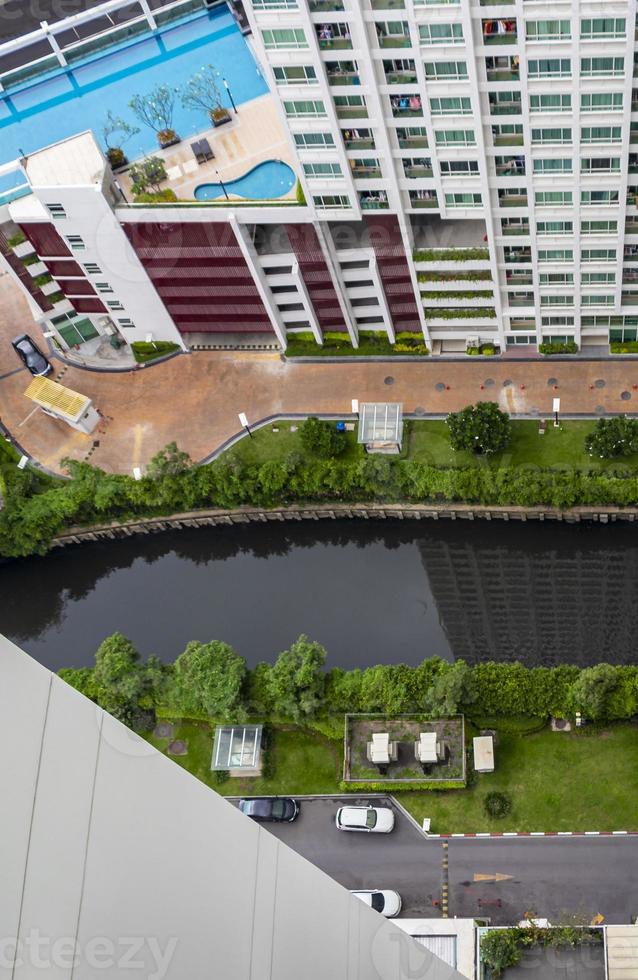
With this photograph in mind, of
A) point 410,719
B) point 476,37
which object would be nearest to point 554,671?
point 410,719

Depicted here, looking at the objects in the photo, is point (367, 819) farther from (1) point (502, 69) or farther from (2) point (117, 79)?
(2) point (117, 79)

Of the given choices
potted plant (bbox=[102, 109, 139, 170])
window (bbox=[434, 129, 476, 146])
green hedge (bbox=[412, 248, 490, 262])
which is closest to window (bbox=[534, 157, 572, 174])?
window (bbox=[434, 129, 476, 146])

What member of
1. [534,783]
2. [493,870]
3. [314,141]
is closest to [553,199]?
[314,141]

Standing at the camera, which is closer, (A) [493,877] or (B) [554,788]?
(A) [493,877]

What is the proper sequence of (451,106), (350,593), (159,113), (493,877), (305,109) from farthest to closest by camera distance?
(350,593), (159,113), (305,109), (493,877), (451,106)

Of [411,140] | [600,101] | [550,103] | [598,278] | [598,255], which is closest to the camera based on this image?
[600,101]

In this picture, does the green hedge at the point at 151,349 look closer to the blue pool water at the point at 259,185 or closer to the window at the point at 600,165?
the blue pool water at the point at 259,185

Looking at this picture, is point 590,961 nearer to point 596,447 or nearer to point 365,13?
point 596,447

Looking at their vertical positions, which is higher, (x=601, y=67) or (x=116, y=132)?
(x=116, y=132)

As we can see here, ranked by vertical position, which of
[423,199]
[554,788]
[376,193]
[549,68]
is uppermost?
[549,68]
